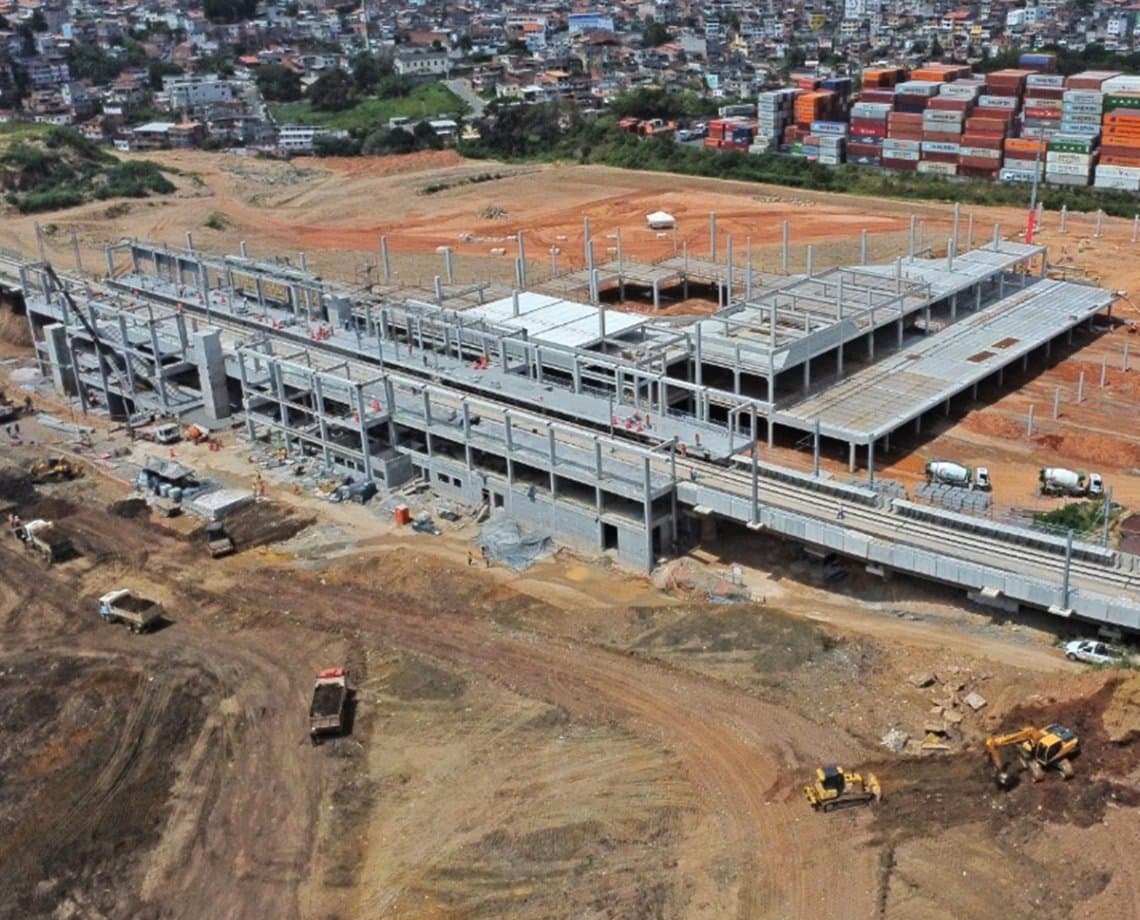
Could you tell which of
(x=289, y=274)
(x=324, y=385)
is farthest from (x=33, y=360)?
(x=324, y=385)

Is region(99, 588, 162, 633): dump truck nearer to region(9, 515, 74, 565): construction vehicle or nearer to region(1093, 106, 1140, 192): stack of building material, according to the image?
region(9, 515, 74, 565): construction vehicle

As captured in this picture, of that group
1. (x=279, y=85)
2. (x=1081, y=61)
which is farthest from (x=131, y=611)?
(x=279, y=85)

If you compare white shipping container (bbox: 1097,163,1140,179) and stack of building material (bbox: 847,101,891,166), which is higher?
stack of building material (bbox: 847,101,891,166)

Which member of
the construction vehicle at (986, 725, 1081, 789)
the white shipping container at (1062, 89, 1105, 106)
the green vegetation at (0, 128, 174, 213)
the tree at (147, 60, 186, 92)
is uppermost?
the tree at (147, 60, 186, 92)

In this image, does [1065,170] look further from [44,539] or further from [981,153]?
[44,539]

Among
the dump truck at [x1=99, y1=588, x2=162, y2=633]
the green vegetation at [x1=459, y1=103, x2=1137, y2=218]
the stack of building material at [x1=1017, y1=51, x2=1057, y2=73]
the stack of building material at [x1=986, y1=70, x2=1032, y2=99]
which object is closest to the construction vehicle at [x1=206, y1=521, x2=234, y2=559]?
the dump truck at [x1=99, y1=588, x2=162, y2=633]

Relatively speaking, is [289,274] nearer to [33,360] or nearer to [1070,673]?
[33,360]
